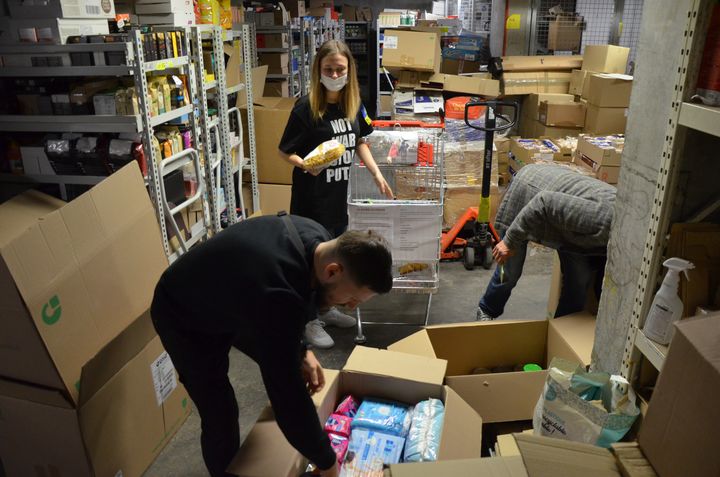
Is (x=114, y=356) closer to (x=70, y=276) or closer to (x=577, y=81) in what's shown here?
(x=70, y=276)

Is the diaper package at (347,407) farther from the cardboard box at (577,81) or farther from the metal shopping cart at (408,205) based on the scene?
the cardboard box at (577,81)

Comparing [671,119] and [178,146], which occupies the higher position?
[671,119]

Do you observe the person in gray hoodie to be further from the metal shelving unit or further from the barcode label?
the barcode label

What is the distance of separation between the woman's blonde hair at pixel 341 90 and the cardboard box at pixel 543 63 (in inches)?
170

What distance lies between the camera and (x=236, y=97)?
426cm

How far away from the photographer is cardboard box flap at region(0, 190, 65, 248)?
181 centimetres

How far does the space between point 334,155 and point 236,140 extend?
142 cm

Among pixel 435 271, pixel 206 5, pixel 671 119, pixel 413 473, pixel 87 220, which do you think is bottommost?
pixel 435 271

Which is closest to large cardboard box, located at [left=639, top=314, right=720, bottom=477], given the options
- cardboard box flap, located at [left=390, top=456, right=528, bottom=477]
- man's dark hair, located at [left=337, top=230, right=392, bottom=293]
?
cardboard box flap, located at [left=390, top=456, right=528, bottom=477]

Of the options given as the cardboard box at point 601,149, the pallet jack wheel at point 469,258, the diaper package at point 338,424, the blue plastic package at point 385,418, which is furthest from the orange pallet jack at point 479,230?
the diaper package at point 338,424

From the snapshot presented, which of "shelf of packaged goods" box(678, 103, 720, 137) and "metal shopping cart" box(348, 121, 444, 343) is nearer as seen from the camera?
"shelf of packaged goods" box(678, 103, 720, 137)

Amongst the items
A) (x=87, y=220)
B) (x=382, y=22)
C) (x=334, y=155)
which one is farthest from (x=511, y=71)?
(x=87, y=220)

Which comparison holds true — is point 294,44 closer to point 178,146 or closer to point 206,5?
A: point 206,5

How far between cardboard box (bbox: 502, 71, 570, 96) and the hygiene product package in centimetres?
583
